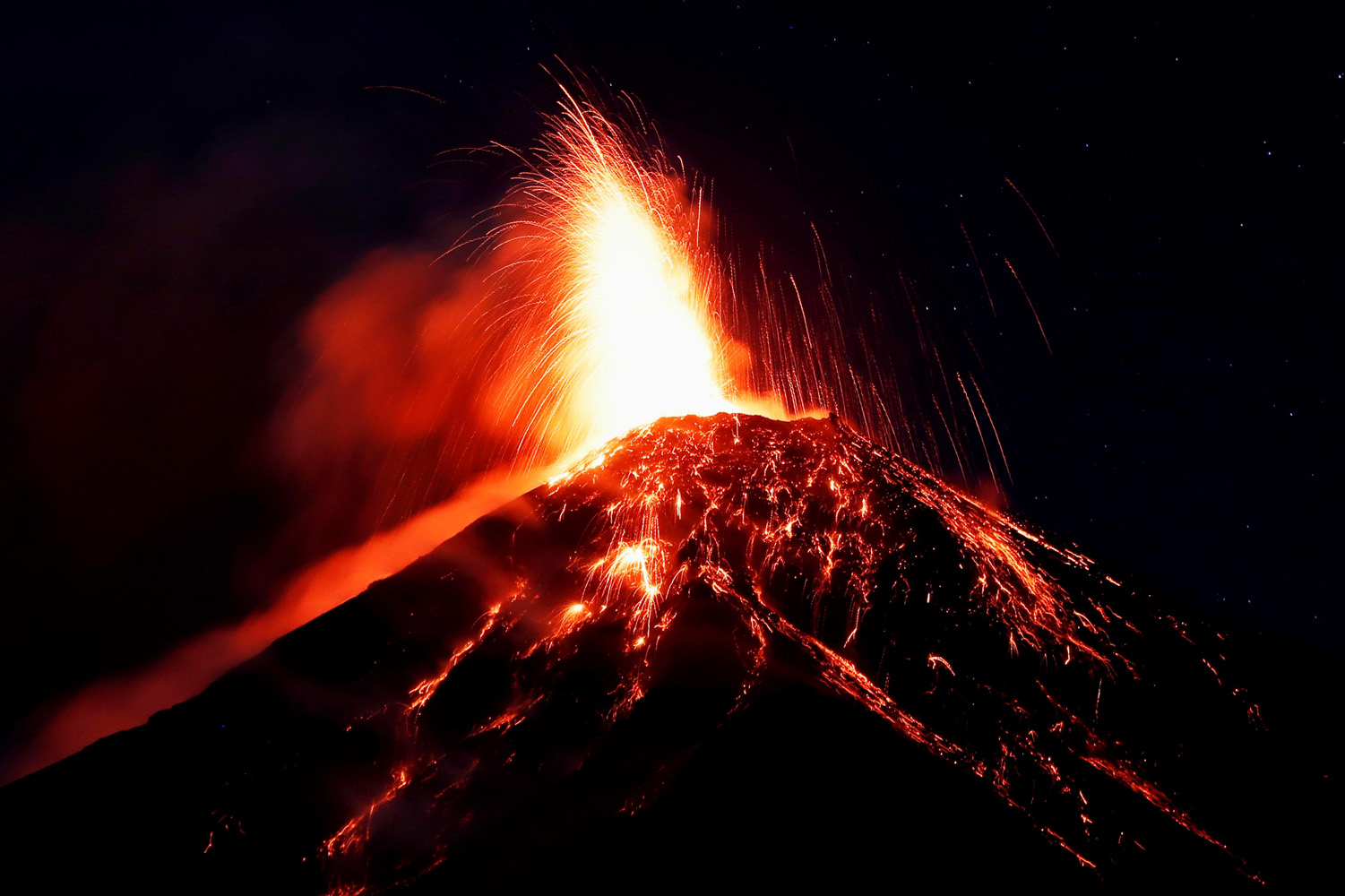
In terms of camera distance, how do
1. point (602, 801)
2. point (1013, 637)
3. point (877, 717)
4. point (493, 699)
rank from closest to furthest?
point (602, 801) → point (877, 717) → point (493, 699) → point (1013, 637)

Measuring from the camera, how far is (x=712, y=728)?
2428cm

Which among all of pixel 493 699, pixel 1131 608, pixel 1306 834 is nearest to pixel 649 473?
pixel 493 699

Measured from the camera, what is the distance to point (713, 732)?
71.4 feet

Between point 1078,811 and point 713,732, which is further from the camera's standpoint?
point 1078,811

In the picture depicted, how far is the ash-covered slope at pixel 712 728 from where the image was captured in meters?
19.4

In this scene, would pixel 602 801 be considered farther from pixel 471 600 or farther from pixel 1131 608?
pixel 1131 608

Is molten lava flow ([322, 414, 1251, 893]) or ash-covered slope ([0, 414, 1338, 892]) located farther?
molten lava flow ([322, 414, 1251, 893])

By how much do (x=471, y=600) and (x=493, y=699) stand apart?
8.46 meters

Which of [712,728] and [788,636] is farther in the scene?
[788,636]

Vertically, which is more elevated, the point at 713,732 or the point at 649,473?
Result: the point at 649,473

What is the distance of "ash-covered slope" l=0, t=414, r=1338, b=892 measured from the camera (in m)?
19.4

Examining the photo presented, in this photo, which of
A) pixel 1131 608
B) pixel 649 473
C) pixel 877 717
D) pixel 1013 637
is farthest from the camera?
pixel 649 473

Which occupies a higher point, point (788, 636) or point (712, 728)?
point (788, 636)

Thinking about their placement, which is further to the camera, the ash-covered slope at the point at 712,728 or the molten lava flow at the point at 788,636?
the molten lava flow at the point at 788,636
